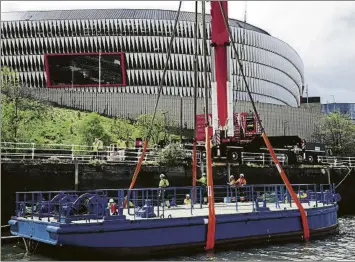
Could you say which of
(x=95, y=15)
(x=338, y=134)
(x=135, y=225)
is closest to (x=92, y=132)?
(x=135, y=225)

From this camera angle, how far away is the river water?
17250 millimetres

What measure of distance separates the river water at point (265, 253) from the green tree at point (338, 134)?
53424mm

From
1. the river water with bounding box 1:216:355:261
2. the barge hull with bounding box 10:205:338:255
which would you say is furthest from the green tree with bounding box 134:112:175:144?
the river water with bounding box 1:216:355:261

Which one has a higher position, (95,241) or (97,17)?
(97,17)

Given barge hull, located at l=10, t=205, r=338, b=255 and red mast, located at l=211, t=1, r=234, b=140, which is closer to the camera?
barge hull, located at l=10, t=205, r=338, b=255

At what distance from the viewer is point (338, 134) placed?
246 feet

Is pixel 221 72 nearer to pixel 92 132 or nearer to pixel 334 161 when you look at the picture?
pixel 334 161

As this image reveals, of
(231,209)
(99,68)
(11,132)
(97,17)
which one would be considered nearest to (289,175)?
(231,209)

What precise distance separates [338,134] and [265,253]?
6034 centimetres

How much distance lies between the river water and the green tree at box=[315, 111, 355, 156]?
175ft

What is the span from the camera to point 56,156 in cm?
3112

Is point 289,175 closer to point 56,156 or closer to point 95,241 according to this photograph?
point 56,156

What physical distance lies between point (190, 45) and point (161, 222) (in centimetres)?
7378

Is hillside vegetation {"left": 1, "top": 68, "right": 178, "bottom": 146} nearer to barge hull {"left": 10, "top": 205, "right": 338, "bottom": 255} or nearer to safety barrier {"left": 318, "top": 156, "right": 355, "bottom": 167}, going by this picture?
safety barrier {"left": 318, "top": 156, "right": 355, "bottom": 167}
